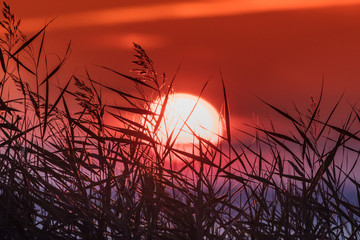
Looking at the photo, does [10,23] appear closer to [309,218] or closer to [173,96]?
[173,96]

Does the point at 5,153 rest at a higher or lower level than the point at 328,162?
lower

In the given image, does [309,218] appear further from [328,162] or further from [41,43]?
[41,43]

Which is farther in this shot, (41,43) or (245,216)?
(41,43)

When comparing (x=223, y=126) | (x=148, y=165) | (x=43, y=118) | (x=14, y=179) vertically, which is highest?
(x=223, y=126)

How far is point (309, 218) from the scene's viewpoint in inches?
100

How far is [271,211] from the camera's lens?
2658 millimetres

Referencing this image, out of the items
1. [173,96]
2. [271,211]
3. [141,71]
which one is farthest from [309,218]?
[141,71]

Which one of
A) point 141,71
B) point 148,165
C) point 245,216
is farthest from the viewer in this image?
point 141,71

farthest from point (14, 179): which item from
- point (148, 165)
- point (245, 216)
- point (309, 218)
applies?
point (309, 218)

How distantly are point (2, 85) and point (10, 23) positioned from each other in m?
0.31

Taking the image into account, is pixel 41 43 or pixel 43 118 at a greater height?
pixel 41 43

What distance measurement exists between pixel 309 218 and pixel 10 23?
168 centimetres

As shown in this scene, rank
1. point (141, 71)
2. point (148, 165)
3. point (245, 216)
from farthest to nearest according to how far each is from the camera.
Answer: point (141, 71), point (148, 165), point (245, 216)

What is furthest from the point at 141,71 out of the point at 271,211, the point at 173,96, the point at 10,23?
the point at 271,211
